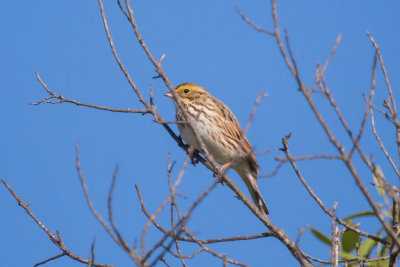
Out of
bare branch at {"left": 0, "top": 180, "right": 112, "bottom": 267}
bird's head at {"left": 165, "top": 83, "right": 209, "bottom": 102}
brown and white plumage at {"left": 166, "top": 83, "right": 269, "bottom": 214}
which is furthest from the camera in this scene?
bird's head at {"left": 165, "top": 83, "right": 209, "bottom": 102}

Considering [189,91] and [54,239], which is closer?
[54,239]

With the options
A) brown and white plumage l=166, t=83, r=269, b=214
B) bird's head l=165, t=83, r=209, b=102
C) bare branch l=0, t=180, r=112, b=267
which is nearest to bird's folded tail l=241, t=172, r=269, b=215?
brown and white plumage l=166, t=83, r=269, b=214

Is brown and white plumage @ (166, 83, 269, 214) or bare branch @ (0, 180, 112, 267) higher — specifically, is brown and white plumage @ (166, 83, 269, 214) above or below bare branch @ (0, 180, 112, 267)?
above

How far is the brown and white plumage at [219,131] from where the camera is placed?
6.73 meters

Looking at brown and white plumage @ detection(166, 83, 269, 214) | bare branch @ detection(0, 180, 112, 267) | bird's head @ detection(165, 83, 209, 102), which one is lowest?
bare branch @ detection(0, 180, 112, 267)

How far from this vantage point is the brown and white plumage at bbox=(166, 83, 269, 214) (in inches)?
265

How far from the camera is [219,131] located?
22.4ft

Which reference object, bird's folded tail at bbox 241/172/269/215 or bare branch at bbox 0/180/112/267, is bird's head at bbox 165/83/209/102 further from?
bare branch at bbox 0/180/112/267

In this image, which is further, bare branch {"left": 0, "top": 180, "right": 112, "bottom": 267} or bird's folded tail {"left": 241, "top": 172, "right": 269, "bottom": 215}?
bird's folded tail {"left": 241, "top": 172, "right": 269, "bottom": 215}

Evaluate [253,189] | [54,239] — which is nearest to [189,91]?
[253,189]

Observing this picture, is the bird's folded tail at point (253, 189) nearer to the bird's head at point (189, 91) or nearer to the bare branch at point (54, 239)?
the bird's head at point (189, 91)

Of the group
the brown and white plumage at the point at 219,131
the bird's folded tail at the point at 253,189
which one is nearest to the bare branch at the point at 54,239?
the brown and white plumage at the point at 219,131

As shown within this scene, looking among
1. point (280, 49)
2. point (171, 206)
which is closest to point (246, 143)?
point (171, 206)

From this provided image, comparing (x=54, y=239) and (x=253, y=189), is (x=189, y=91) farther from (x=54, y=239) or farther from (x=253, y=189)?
(x=54, y=239)
